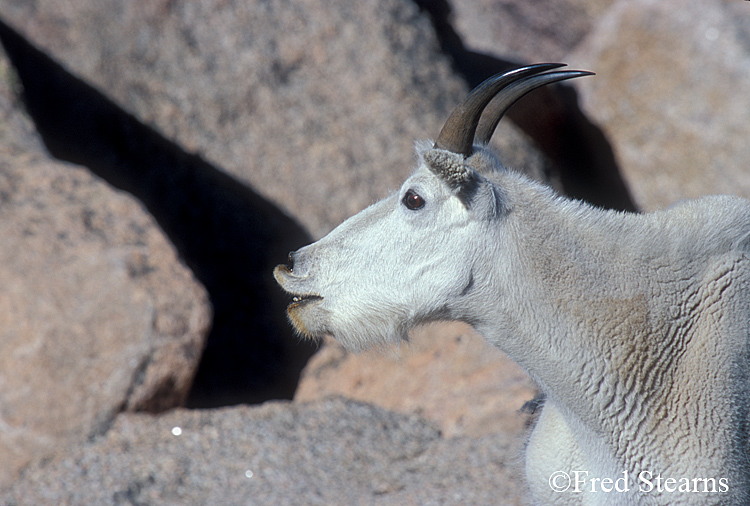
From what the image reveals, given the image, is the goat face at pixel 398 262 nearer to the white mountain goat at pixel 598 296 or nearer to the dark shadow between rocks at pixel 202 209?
the white mountain goat at pixel 598 296

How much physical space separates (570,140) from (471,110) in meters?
5.73

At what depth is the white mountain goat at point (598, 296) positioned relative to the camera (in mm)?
2381

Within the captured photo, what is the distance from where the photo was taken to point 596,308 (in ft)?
7.88

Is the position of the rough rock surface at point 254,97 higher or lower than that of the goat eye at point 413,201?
lower

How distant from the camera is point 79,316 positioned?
4367mm

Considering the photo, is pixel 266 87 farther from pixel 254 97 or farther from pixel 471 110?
A: pixel 471 110

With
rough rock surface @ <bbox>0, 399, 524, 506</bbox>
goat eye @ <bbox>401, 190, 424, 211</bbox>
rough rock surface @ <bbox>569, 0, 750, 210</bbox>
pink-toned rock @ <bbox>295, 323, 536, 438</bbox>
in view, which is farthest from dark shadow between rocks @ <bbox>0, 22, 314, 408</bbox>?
rough rock surface @ <bbox>569, 0, 750, 210</bbox>

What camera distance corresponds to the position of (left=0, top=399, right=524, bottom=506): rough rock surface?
406 cm

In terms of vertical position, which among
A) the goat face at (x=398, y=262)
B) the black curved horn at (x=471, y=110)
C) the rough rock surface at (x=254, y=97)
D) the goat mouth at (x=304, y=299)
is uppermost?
the black curved horn at (x=471, y=110)

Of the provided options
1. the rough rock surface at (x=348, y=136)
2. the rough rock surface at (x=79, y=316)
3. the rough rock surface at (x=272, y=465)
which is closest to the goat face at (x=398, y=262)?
the rough rock surface at (x=348, y=136)

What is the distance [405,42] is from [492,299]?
14.9 ft

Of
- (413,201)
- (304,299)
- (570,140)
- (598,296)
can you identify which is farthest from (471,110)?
(570,140)

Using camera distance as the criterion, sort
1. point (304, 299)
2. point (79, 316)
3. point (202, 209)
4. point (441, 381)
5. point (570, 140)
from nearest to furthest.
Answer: point (304, 299), point (79, 316), point (441, 381), point (202, 209), point (570, 140)

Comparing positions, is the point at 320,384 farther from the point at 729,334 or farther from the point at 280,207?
the point at 729,334
